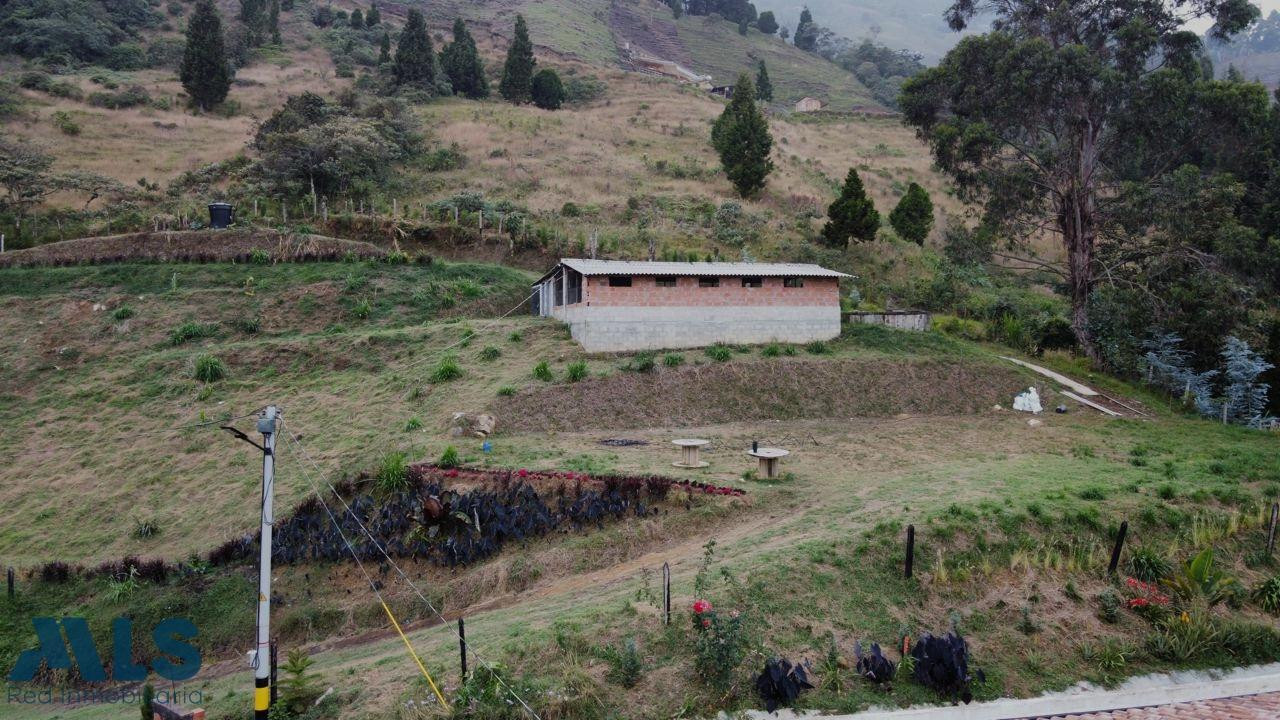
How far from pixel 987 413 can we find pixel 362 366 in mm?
19655

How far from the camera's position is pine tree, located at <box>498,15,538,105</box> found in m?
62.8

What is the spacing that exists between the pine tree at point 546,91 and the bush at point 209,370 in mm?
44177

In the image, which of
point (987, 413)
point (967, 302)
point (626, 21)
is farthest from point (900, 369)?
point (626, 21)

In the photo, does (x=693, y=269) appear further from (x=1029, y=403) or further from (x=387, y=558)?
(x=387, y=558)

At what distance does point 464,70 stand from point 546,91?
21.9ft

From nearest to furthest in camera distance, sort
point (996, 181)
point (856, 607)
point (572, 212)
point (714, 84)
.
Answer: point (856, 607) → point (996, 181) → point (572, 212) → point (714, 84)

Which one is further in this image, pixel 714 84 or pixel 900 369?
pixel 714 84

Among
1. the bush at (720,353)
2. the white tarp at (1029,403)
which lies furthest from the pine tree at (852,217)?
the bush at (720,353)

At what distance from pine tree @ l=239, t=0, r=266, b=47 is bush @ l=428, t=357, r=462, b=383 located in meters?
59.4

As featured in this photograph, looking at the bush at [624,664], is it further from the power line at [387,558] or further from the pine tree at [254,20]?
the pine tree at [254,20]

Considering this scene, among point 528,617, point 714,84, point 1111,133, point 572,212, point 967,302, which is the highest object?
point 714,84

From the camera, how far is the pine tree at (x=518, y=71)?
6284 centimetres

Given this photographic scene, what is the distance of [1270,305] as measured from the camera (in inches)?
1152

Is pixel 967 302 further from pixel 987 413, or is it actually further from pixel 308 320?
pixel 308 320
